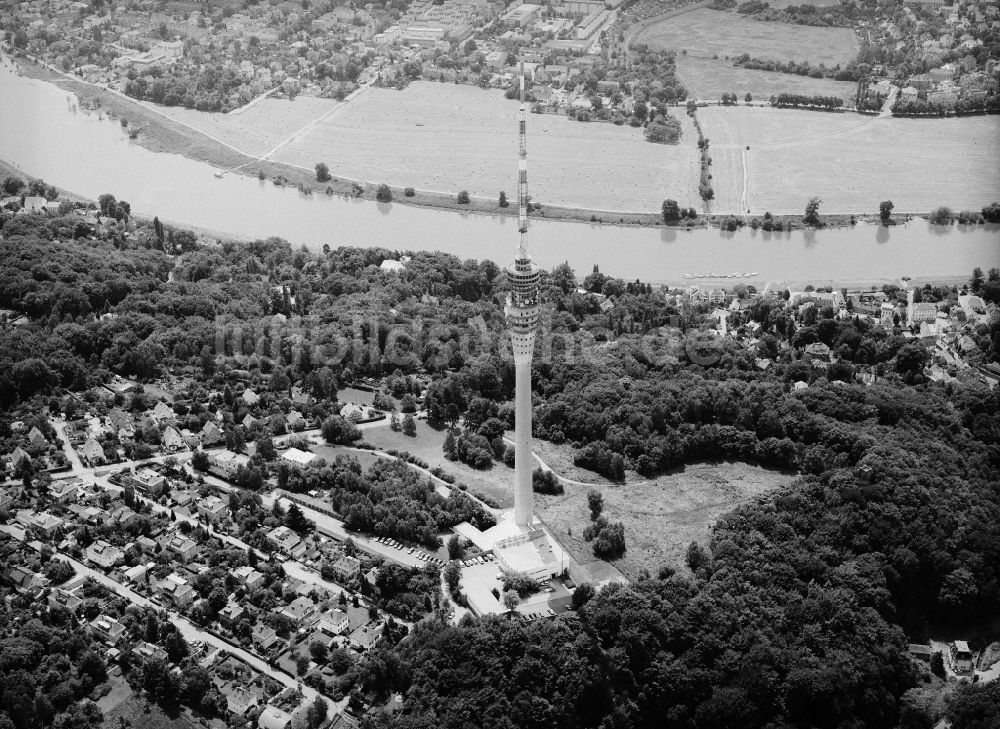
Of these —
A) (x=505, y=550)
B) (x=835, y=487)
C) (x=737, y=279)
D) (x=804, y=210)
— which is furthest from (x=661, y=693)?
(x=804, y=210)

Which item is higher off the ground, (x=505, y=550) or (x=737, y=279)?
(x=737, y=279)

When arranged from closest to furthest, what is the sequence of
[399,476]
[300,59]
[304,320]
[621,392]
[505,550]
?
[505,550], [399,476], [621,392], [304,320], [300,59]

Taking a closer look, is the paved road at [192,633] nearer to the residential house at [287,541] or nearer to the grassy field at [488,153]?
the residential house at [287,541]

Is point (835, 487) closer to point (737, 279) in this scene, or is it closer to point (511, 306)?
point (511, 306)

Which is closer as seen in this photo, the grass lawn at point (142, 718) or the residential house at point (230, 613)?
the grass lawn at point (142, 718)

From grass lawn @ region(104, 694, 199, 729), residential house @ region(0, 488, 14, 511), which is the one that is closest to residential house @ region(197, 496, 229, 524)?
residential house @ region(0, 488, 14, 511)

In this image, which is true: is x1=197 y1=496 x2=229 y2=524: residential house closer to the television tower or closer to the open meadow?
the television tower

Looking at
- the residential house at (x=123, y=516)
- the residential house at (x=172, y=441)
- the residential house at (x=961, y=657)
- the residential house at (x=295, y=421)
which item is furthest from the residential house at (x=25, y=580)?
the residential house at (x=961, y=657)
